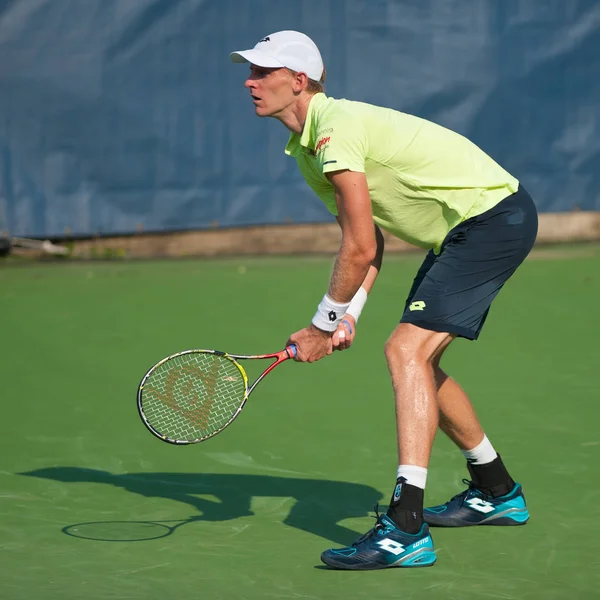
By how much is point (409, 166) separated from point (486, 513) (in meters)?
1.21

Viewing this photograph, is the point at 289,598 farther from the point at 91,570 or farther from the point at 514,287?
the point at 514,287

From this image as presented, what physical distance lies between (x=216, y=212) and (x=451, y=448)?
4.57 meters

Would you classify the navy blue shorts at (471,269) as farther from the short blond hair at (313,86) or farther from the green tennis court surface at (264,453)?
the green tennis court surface at (264,453)

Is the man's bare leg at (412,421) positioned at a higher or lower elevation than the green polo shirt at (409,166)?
lower

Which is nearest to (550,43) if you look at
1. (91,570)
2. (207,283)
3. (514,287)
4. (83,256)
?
(514,287)

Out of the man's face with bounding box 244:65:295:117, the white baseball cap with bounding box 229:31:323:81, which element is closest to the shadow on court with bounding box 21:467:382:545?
the man's face with bounding box 244:65:295:117

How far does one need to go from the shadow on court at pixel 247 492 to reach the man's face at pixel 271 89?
4.59ft

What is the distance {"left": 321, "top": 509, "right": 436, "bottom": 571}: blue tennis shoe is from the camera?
4.12 metres

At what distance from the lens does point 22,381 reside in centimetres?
662

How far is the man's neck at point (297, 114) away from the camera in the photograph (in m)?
4.42

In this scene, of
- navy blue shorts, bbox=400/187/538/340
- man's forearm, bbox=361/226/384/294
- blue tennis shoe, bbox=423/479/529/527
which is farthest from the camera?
man's forearm, bbox=361/226/384/294

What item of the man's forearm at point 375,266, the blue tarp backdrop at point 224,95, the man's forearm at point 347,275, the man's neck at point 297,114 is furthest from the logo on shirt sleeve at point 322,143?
the blue tarp backdrop at point 224,95

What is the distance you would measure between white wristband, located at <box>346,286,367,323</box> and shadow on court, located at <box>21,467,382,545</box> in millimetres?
695

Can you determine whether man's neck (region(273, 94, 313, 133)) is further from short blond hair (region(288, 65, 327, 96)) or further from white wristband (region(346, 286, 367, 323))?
white wristband (region(346, 286, 367, 323))
